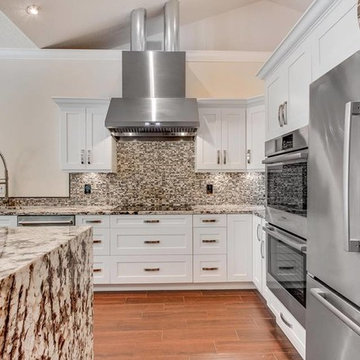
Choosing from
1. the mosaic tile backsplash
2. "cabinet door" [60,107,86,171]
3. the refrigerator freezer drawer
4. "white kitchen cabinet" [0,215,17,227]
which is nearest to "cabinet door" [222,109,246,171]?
the mosaic tile backsplash

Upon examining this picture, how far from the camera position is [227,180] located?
3861mm

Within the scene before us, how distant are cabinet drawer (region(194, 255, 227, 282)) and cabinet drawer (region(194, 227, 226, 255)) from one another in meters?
0.07

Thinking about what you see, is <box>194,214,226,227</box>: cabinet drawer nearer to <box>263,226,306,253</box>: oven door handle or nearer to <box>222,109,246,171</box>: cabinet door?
<box>222,109,246,171</box>: cabinet door

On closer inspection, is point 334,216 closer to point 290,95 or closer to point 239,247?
point 290,95

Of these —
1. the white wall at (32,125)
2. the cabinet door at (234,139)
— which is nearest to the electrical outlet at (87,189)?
the white wall at (32,125)

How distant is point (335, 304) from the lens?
1250 millimetres

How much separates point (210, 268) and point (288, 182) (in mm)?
1674

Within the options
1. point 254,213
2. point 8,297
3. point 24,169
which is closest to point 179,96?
point 254,213

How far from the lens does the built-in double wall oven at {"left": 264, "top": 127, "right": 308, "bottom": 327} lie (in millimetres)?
1729

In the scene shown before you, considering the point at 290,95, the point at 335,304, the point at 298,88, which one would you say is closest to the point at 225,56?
the point at 290,95

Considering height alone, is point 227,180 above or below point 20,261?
above

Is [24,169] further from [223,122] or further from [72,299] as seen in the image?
[72,299]

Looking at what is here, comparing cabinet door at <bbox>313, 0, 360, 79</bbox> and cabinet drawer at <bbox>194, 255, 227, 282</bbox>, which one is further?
cabinet drawer at <bbox>194, 255, 227, 282</bbox>

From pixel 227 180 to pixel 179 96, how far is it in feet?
4.05
